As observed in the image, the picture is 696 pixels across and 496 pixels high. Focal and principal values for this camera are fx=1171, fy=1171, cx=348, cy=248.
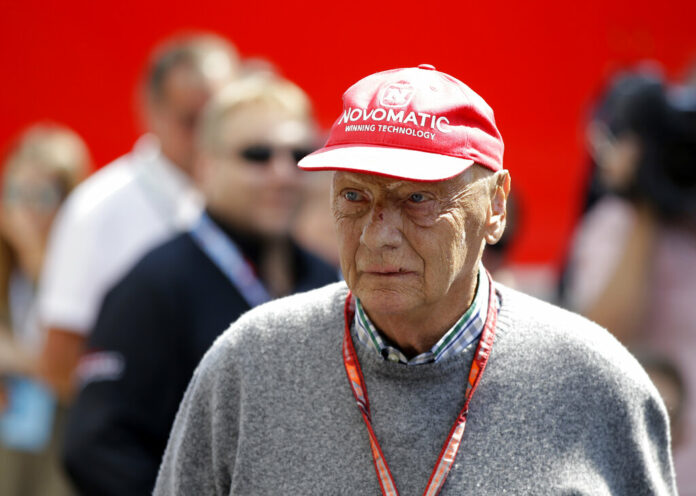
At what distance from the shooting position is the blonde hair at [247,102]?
372 centimetres

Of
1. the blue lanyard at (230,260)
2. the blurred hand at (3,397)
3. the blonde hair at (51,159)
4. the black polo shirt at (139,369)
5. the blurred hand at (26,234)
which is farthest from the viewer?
the blonde hair at (51,159)

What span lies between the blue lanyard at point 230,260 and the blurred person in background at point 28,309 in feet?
4.93

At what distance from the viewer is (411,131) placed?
2.01 metres

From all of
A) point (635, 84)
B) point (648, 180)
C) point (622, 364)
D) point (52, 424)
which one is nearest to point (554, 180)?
point (635, 84)

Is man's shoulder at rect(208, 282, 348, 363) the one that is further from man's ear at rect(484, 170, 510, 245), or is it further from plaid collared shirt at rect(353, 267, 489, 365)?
man's ear at rect(484, 170, 510, 245)

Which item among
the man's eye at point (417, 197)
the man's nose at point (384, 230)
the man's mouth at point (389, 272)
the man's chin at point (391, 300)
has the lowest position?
the man's chin at point (391, 300)

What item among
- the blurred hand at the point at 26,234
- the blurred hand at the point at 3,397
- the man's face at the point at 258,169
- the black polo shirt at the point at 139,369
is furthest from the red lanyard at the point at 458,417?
the blurred hand at the point at 26,234

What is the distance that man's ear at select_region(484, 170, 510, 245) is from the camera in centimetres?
212

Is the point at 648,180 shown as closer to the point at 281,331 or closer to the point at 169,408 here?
the point at 169,408

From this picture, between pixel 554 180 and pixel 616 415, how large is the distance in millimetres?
4670

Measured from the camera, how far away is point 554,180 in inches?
264

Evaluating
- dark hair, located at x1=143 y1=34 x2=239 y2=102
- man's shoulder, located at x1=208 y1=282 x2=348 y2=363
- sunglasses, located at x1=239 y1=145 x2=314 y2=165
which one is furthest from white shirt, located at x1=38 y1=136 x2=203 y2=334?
man's shoulder, located at x1=208 y1=282 x2=348 y2=363

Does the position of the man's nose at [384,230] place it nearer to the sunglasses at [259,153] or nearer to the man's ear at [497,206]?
the man's ear at [497,206]

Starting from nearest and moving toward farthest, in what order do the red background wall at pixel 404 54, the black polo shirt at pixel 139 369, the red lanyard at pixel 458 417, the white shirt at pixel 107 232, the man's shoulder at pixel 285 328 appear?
the red lanyard at pixel 458 417
the man's shoulder at pixel 285 328
the black polo shirt at pixel 139 369
the white shirt at pixel 107 232
the red background wall at pixel 404 54
